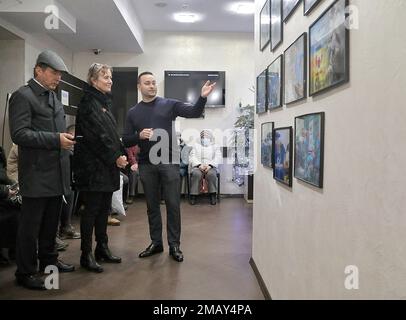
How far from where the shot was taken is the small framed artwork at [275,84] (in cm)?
212

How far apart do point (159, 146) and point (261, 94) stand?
939 millimetres

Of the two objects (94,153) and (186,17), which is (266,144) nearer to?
(94,153)

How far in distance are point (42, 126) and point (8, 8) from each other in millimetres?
2235

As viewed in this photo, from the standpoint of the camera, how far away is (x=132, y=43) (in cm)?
600

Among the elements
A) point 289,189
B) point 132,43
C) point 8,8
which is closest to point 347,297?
point 289,189

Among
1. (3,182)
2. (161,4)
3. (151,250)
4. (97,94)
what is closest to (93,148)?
(97,94)

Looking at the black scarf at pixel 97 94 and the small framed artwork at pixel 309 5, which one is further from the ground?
the small framed artwork at pixel 309 5

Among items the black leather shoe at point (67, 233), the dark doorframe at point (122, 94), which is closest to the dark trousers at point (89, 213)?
the black leather shoe at point (67, 233)

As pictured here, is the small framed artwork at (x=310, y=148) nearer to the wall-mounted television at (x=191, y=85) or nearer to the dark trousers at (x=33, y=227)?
the dark trousers at (x=33, y=227)

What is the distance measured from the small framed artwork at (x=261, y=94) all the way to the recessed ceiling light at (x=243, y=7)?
2.90m

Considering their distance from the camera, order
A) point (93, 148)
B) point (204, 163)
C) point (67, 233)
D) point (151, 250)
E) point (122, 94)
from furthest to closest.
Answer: point (122, 94)
point (204, 163)
point (67, 233)
point (151, 250)
point (93, 148)

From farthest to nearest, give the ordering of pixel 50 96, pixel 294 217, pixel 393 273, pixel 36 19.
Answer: pixel 36 19 → pixel 50 96 → pixel 294 217 → pixel 393 273

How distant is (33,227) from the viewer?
7.88 feet
